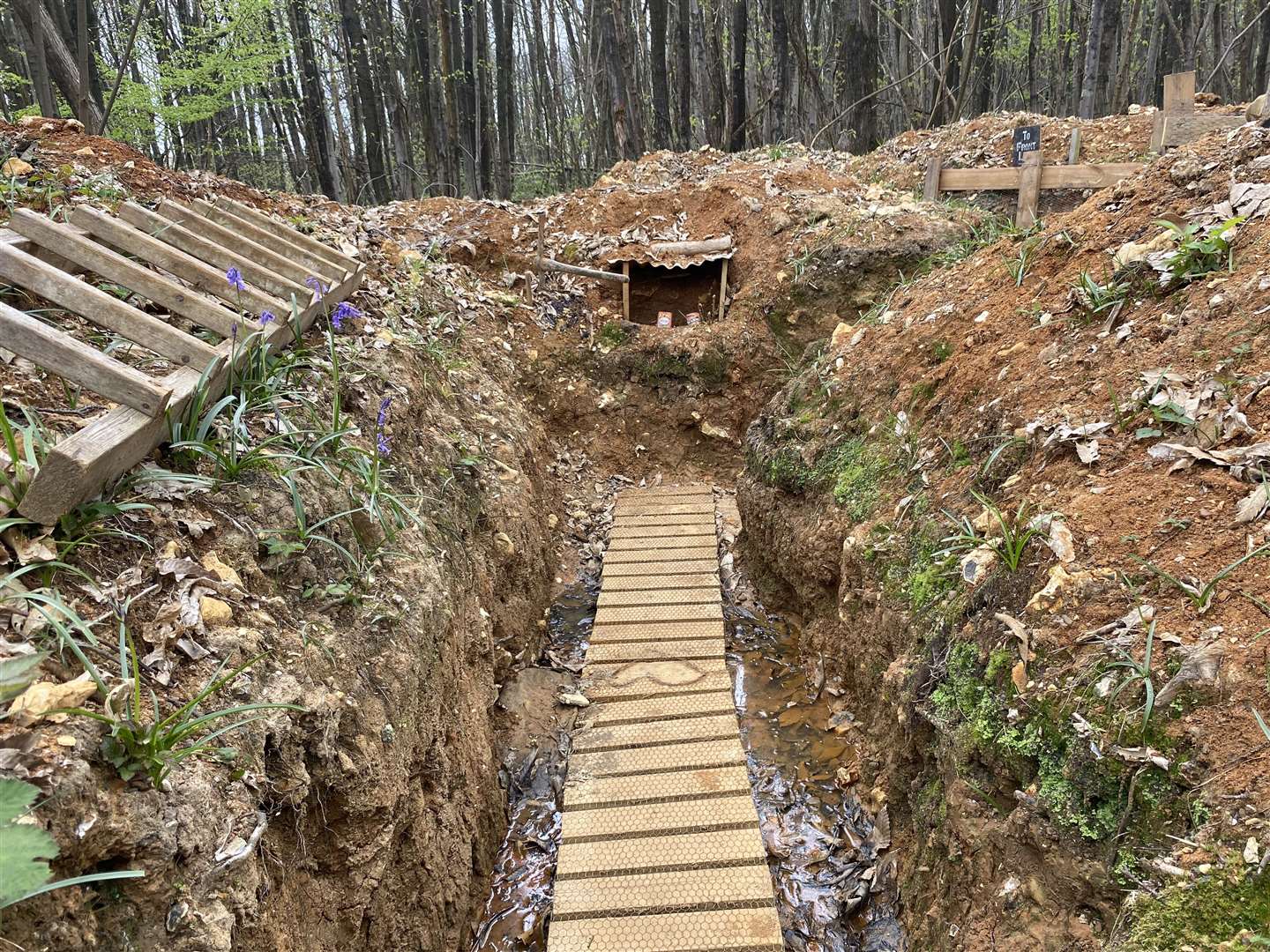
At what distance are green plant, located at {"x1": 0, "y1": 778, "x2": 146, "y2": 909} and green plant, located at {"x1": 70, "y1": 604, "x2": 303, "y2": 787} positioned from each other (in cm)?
36

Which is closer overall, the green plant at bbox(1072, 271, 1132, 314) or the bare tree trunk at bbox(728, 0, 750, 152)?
the green plant at bbox(1072, 271, 1132, 314)

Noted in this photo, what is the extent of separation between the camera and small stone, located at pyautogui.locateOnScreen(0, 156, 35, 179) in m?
3.80

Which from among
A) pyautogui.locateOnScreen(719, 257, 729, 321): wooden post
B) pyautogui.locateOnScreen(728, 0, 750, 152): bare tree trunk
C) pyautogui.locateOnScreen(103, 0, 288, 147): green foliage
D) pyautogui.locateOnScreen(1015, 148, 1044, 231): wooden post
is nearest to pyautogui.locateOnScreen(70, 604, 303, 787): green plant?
pyautogui.locateOnScreen(719, 257, 729, 321): wooden post

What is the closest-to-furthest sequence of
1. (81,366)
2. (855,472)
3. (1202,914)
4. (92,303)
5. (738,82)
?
(1202,914)
(81,366)
(92,303)
(855,472)
(738,82)

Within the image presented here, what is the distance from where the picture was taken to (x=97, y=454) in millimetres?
2043

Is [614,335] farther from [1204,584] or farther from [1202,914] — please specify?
[1202,914]

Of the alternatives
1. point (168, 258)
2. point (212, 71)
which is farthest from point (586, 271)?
point (212, 71)

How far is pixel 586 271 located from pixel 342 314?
4.30 m

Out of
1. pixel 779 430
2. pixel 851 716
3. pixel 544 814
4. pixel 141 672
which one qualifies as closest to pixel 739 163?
pixel 779 430

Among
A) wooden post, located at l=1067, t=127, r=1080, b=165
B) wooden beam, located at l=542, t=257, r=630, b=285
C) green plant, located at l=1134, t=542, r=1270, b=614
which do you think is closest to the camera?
green plant, located at l=1134, t=542, r=1270, b=614

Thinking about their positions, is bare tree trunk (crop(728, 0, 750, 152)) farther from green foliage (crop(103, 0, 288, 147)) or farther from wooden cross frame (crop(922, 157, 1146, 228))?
green foliage (crop(103, 0, 288, 147))

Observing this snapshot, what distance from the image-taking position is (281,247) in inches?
174

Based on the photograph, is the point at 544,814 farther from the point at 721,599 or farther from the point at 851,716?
the point at 721,599

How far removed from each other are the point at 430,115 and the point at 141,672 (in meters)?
13.5
